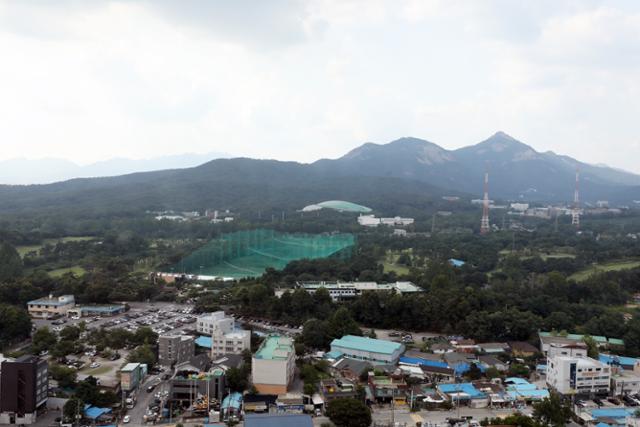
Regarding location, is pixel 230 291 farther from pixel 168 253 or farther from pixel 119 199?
pixel 119 199

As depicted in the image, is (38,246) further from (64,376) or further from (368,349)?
(368,349)

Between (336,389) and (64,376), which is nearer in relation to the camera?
(336,389)

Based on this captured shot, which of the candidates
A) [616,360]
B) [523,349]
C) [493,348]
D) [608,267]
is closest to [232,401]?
[493,348]

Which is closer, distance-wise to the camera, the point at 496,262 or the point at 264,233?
the point at 496,262

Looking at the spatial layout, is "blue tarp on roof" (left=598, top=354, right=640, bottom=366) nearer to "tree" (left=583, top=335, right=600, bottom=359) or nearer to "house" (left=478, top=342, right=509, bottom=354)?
"tree" (left=583, top=335, right=600, bottom=359)

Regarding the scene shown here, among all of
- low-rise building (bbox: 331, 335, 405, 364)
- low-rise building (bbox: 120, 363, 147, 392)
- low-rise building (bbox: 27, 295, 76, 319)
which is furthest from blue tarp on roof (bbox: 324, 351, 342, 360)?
low-rise building (bbox: 27, 295, 76, 319)

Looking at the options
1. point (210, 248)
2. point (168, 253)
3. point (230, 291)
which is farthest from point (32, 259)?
point (230, 291)
